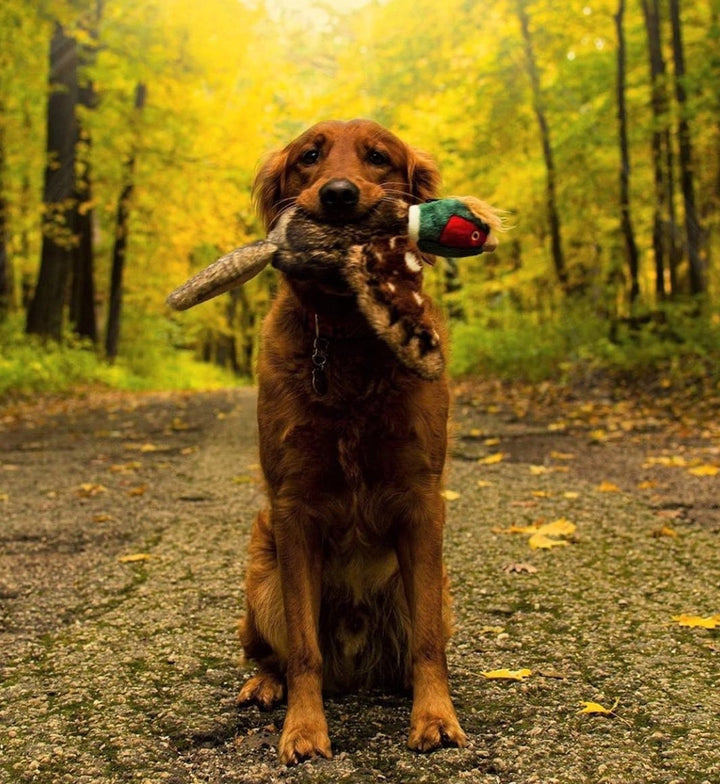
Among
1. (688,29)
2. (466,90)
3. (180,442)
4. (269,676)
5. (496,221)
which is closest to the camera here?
(496,221)

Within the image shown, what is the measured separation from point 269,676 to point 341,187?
152 cm

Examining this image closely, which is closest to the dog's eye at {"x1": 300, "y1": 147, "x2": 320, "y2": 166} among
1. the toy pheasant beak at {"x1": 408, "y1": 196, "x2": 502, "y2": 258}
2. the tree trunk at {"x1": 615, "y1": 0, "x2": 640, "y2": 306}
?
the toy pheasant beak at {"x1": 408, "y1": 196, "x2": 502, "y2": 258}

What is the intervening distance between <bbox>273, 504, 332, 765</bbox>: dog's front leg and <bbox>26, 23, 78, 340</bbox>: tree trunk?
533 inches

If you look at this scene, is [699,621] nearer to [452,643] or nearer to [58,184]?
[452,643]

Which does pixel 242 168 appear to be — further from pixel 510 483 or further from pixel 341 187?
pixel 341 187

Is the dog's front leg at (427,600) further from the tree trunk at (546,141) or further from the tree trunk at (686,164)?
the tree trunk at (546,141)

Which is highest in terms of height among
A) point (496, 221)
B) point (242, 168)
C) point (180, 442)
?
point (242, 168)

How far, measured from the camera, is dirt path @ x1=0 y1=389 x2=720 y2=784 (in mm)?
2172

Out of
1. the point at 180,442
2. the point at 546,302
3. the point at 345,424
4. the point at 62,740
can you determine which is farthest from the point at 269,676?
the point at 546,302

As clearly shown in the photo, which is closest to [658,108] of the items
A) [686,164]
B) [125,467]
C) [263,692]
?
[686,164]

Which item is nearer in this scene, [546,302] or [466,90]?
[466,90]

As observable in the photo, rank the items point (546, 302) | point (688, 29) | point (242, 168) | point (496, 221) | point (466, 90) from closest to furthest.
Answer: point (496, 221)
point (688, 29)
point (466, 90)
point (242, 168)
point (546, 302)

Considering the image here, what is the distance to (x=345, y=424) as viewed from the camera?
2303mm

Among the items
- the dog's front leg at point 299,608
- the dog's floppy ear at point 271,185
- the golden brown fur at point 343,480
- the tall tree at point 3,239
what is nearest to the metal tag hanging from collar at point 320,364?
the golden brown fur at point 343,480
